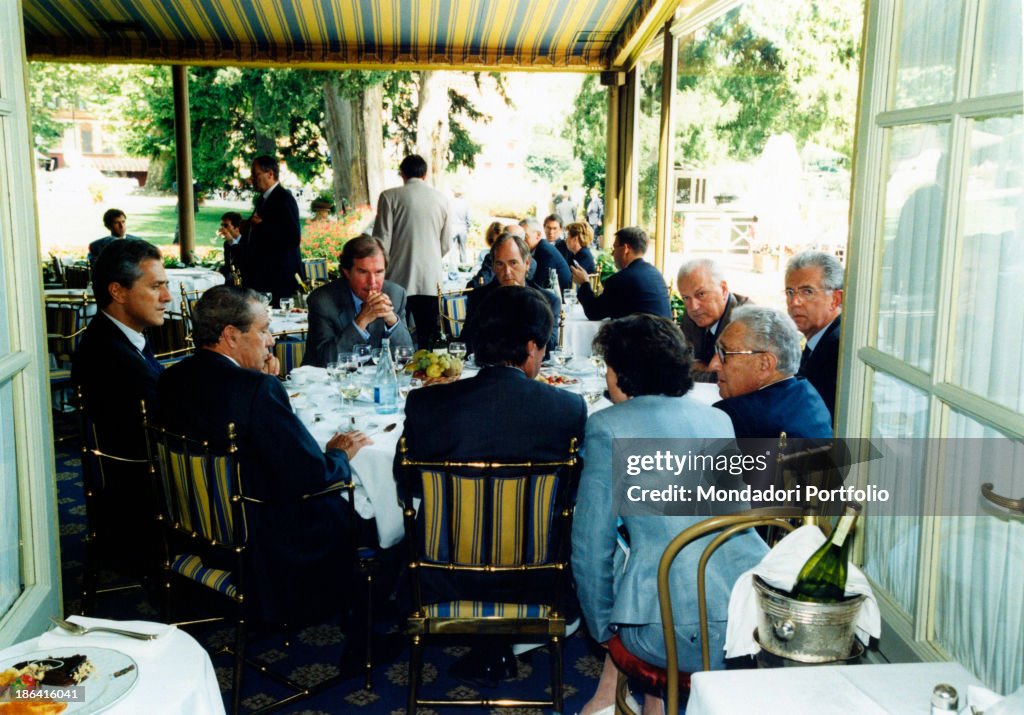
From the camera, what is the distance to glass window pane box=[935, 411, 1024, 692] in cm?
151

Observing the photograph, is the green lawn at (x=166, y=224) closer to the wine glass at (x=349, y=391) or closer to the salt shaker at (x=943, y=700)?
the wine glass at (x=349, y=391)

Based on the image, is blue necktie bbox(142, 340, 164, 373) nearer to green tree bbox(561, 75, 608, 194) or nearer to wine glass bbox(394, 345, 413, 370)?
wine glass bbox(394, 345, 413, 370)

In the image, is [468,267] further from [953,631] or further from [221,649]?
[953,631]

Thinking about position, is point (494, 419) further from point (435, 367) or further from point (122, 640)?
point (435, 367)

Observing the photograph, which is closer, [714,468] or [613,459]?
[613,459]

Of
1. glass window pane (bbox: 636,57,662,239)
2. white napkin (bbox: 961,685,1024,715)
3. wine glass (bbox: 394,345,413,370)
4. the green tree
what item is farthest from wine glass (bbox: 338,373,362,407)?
the green tree

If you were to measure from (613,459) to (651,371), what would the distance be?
27 cm

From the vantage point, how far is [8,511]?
1886 mm

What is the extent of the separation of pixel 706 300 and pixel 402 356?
145 cm

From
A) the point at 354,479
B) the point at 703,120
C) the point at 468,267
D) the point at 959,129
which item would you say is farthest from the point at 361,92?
the point at 959,129

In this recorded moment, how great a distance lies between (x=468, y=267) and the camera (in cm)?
929

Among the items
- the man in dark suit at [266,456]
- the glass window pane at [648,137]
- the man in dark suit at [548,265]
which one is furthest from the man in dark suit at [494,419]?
the glass window pane at [648,137]

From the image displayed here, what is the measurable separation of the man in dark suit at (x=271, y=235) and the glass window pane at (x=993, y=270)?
222 inches

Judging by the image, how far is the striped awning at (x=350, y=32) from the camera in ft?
26.0
